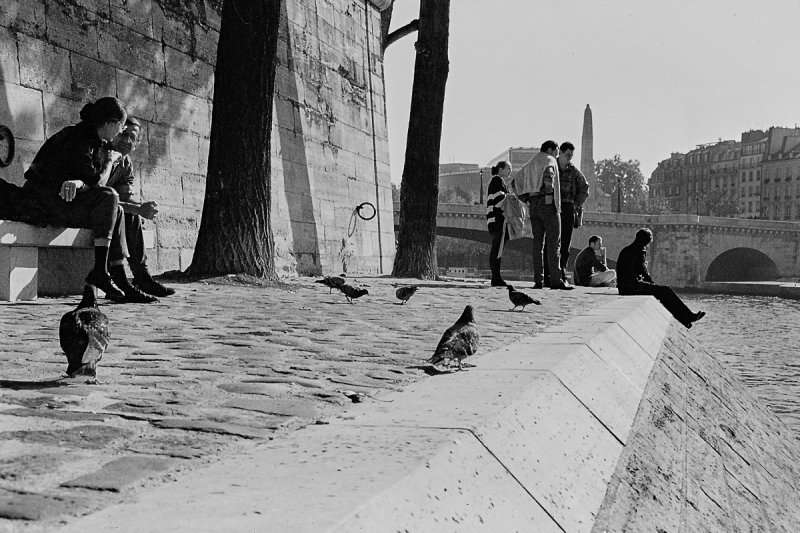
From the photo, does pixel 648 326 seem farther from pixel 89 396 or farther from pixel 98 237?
pixel 89 396

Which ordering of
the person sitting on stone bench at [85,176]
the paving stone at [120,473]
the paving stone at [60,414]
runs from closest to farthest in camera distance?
the paving stone at [120,473] → the paving stone at [60,414] → the person sitting on stone bench at [85,176]

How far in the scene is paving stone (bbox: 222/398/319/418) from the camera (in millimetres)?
3168

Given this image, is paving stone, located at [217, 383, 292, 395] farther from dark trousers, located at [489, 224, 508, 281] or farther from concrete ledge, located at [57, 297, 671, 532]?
dark trousers, located at [489, 224, 508, 281]

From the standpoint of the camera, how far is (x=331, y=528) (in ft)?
5.77

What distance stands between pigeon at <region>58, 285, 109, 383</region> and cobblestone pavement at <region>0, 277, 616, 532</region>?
60mm

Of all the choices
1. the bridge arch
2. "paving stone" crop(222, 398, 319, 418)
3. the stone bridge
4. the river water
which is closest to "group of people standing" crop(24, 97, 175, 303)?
"paving stone" crop(222, 398, 319, 418)

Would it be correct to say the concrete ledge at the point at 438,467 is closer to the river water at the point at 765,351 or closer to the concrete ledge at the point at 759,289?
the river water at the point at 765,351

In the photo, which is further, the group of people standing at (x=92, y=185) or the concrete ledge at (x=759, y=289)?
the concrete ledge at (x=759, y=289)

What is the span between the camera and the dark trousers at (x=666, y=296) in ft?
36.7

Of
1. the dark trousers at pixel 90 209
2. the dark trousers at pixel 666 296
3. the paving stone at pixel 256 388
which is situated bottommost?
the dark trousers at pixel 666 296

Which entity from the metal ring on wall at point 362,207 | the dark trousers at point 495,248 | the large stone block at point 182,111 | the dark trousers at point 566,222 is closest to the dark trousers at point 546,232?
the dark trousers at point 566,222

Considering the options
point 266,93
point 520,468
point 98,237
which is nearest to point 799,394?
point 266,93

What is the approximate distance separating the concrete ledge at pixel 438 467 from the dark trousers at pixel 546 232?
8.16m

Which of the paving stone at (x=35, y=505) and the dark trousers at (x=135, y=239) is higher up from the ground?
the dark trousers at (x=135, y=239)
